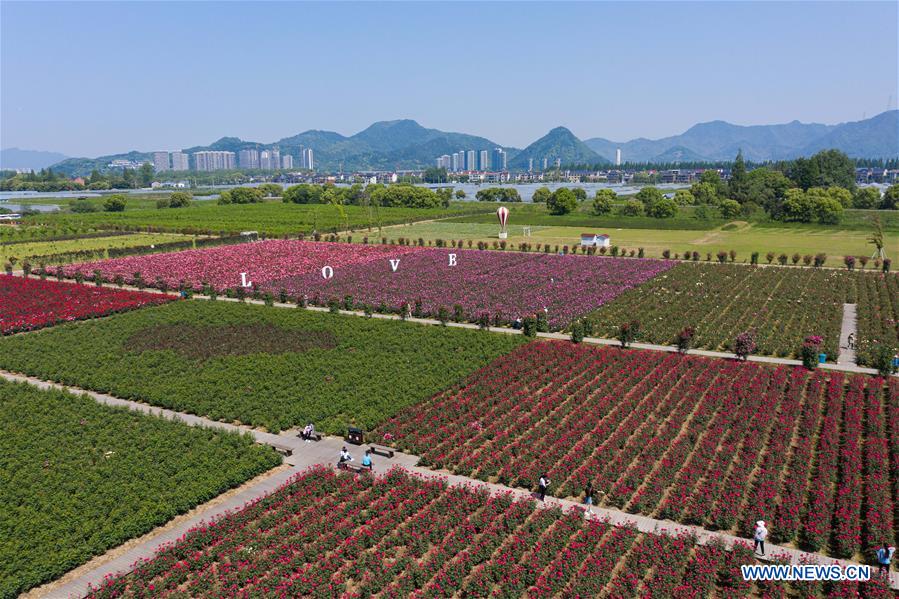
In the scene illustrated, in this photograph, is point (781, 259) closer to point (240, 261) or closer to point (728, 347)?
point (728, 347)

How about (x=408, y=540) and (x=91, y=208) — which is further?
(x=91, y=208)

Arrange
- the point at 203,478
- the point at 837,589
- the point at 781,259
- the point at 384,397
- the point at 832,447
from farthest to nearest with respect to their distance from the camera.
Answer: the point at 781,259 < the point at 384,397 < the point at 832,447 < the point at 203,478 < the point at 837,589

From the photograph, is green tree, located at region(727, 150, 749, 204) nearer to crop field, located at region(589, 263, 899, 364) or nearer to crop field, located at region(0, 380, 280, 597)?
crop field, located at region(589, 263, 899, 364)

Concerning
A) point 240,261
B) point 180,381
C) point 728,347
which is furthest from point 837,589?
point 240,261

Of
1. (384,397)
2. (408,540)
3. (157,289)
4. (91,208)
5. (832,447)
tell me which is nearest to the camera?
(408,540)

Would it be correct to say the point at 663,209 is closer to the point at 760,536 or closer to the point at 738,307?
the point at 738,307

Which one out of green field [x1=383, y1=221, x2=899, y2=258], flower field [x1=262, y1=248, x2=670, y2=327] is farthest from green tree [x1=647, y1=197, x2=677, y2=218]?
flower field [x1=262, y1=248, x2=670, y2=327]
